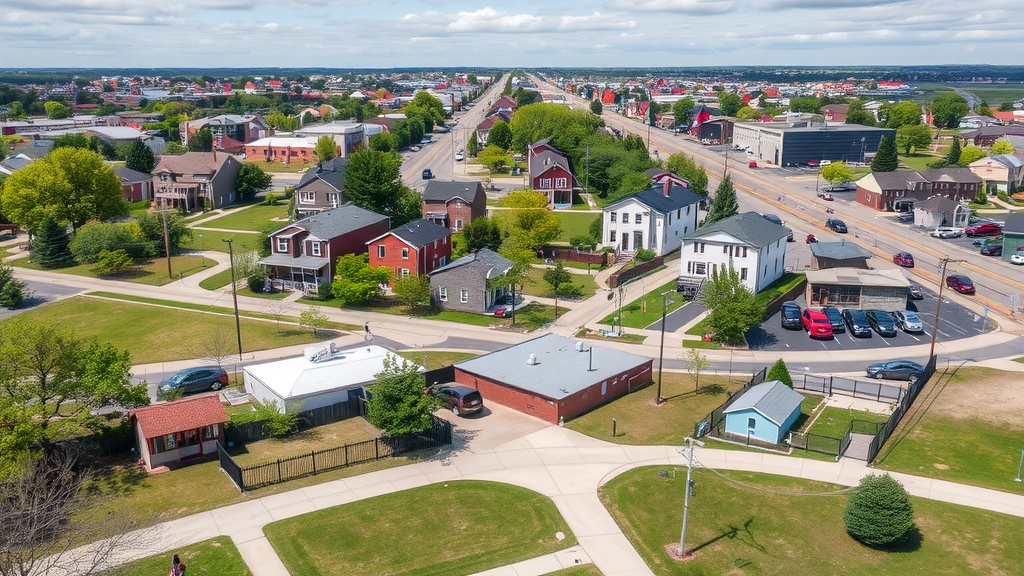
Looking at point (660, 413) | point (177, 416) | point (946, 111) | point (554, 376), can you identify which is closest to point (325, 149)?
point (554, 376)

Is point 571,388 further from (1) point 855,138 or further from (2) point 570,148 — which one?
(1) point 855,138

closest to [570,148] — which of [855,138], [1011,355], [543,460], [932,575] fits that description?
[855,138]

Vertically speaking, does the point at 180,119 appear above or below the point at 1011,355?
above

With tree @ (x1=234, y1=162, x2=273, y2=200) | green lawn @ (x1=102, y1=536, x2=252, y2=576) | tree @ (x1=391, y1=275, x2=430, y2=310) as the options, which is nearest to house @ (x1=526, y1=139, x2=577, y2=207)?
tree @ (x1=234, y1=162, x2=273, y2=200)

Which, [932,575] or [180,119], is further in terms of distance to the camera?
[180,119]

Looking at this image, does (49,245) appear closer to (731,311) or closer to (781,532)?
(731,311)

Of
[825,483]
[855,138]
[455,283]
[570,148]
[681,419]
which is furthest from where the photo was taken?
[855,138]
